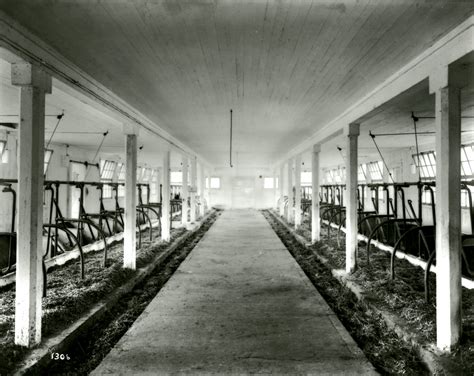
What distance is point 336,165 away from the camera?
15.8 meters

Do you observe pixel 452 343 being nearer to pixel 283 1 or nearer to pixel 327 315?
pixel 327 315

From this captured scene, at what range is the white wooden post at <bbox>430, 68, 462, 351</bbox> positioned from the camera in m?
2.45

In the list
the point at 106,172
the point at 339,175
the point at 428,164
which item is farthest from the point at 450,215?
the point at 339,175

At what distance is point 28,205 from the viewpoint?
8.18ft

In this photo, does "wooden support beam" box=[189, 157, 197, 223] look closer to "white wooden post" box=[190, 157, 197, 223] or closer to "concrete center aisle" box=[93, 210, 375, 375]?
"white wooden post" box=[190, 157, 197, 223]

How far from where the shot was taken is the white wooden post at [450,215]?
2.45m

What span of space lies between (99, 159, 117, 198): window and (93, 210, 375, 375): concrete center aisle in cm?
798

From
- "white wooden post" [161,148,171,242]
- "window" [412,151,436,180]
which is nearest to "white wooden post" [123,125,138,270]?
"white wooden post" [161,148,171,242]

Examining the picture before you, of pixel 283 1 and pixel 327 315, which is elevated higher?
pixel 283 1

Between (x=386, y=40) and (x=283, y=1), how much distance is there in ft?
3.33

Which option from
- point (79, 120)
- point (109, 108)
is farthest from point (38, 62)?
point (79, 120)

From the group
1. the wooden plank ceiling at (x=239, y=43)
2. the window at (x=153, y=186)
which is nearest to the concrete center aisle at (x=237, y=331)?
the wooden plank ceiling at (x=239, y=43)

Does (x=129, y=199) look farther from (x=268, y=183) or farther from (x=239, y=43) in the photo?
(x=268, y=183)

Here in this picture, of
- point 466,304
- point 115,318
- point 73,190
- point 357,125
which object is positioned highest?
point 357,125
